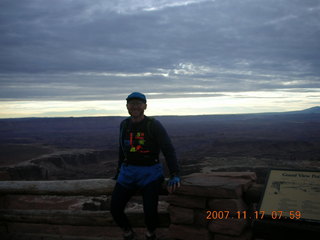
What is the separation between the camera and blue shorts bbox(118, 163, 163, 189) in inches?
147

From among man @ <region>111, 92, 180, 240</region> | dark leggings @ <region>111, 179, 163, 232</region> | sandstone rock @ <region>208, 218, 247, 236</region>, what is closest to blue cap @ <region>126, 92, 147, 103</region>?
man @ <region>111, 92, 180, 240</region>

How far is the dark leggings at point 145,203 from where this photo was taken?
3.65 m

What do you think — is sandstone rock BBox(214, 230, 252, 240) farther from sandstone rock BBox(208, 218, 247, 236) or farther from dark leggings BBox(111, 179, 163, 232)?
dark leggings BBox(111, 179, 163, 232)

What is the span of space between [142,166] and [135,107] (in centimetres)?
72

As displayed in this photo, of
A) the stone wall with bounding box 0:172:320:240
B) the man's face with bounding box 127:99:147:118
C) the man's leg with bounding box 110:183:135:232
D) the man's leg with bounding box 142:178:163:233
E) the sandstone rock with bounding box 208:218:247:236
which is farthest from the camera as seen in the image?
the man's face with bounding box 127:99:147:118

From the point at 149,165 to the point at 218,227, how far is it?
1.04m

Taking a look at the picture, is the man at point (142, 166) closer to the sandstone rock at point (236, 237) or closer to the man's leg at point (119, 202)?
the man's leg at point (119, 202)

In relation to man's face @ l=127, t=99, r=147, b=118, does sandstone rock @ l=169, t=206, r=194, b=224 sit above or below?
below

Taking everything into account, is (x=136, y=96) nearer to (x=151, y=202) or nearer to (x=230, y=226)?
(x=151, y=202)

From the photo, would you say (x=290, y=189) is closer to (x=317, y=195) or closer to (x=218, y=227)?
(x=317, y=195)

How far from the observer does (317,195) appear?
10.0 feet

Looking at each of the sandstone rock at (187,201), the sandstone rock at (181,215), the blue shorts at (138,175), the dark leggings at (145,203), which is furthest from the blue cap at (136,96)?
the sandstone rock at (181,215)

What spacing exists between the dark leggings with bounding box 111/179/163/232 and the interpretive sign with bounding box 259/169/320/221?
118 centimetres
